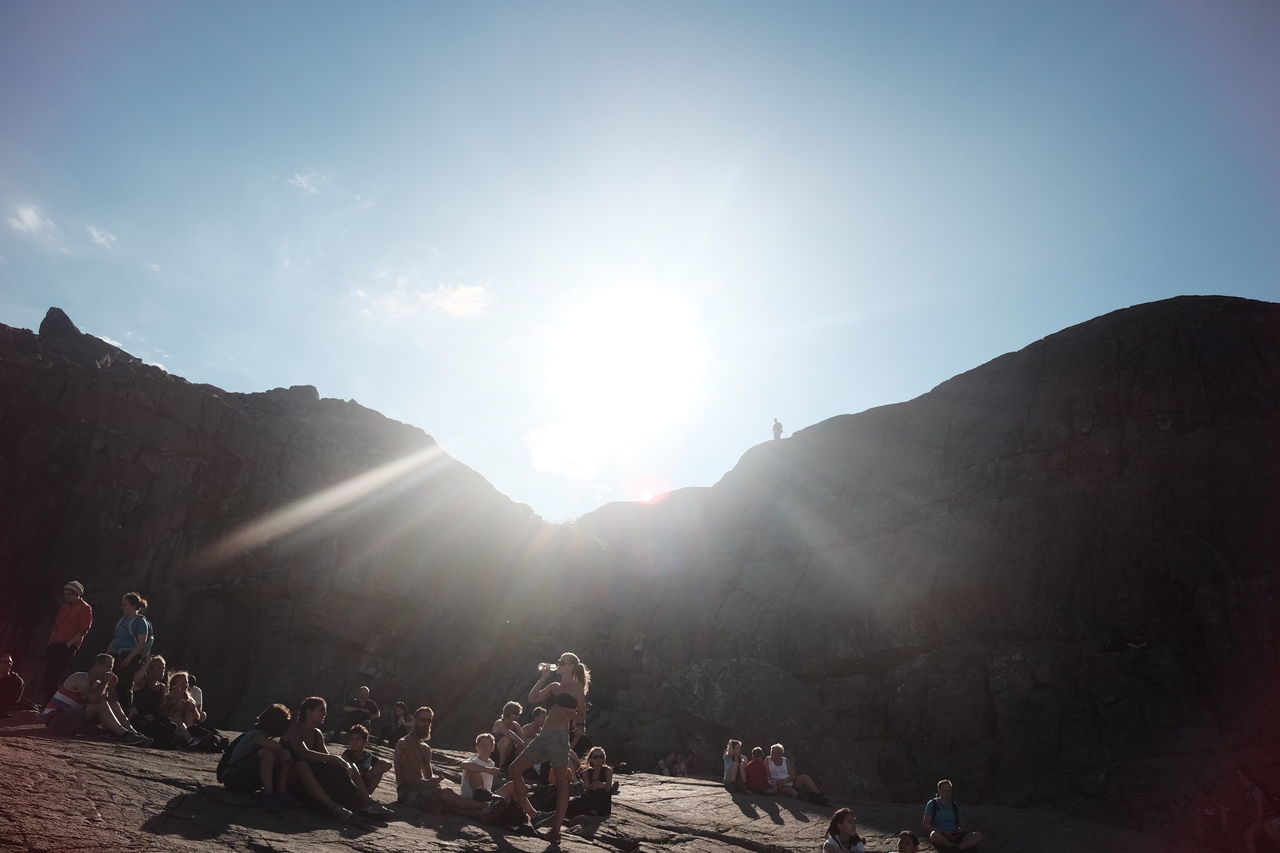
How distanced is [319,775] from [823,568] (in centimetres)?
2966

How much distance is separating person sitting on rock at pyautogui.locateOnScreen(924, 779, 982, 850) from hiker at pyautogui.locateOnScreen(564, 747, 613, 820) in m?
5.55

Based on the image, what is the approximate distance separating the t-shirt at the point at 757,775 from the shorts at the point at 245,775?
38.9ft

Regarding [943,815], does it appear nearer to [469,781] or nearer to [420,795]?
[469,781]

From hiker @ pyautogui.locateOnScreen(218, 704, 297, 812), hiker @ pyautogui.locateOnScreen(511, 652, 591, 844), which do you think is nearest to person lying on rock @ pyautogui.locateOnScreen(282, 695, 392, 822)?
hiker @ pyautogui.locateOnScreen(218, 704, 297, 812)

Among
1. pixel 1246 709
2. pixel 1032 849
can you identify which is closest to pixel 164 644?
pixel 1032 849

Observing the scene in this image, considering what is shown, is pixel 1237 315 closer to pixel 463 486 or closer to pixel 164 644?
pixel 463 486

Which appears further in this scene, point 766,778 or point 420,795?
point 766,778

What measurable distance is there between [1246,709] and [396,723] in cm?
2537

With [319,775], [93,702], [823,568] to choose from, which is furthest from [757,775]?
[823,568]

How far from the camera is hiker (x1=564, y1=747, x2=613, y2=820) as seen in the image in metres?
12.0

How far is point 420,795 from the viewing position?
10.8m

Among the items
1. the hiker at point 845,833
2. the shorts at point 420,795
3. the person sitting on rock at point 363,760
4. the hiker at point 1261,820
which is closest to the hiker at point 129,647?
the person sitting on rock at point 363,760

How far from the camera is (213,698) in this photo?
32.7 metres

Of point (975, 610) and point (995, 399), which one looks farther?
point (995, 399)
